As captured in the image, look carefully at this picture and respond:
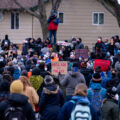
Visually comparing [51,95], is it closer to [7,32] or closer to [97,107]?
[97,107]

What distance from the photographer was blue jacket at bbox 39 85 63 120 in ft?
31.5

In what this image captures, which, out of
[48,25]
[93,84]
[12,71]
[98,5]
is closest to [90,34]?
[98,5]

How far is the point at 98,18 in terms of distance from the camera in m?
33.0

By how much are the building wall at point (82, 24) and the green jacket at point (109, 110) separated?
2264cm

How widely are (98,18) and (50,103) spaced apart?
78.5 feet

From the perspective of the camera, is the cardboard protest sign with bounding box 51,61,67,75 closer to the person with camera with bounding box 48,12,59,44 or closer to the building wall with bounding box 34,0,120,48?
the person with camera with bounding box 48,12,59,44

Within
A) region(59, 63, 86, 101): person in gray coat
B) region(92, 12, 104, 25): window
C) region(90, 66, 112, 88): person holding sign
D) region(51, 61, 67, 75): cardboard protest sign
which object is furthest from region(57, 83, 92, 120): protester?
region(92, 12, 104, 25): window

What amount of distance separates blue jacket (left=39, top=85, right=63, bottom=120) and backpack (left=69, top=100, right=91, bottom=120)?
1.51 metres

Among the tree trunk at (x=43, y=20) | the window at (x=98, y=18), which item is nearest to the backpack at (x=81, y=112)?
the tree trunk at (x=43, y=20)

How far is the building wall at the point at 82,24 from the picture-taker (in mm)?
32594

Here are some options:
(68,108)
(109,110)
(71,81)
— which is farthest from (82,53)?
(68,108)

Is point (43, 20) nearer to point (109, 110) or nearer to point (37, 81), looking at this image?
point (37, 81)

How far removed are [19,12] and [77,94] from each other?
2511 cm

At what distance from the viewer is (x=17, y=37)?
32.8m
